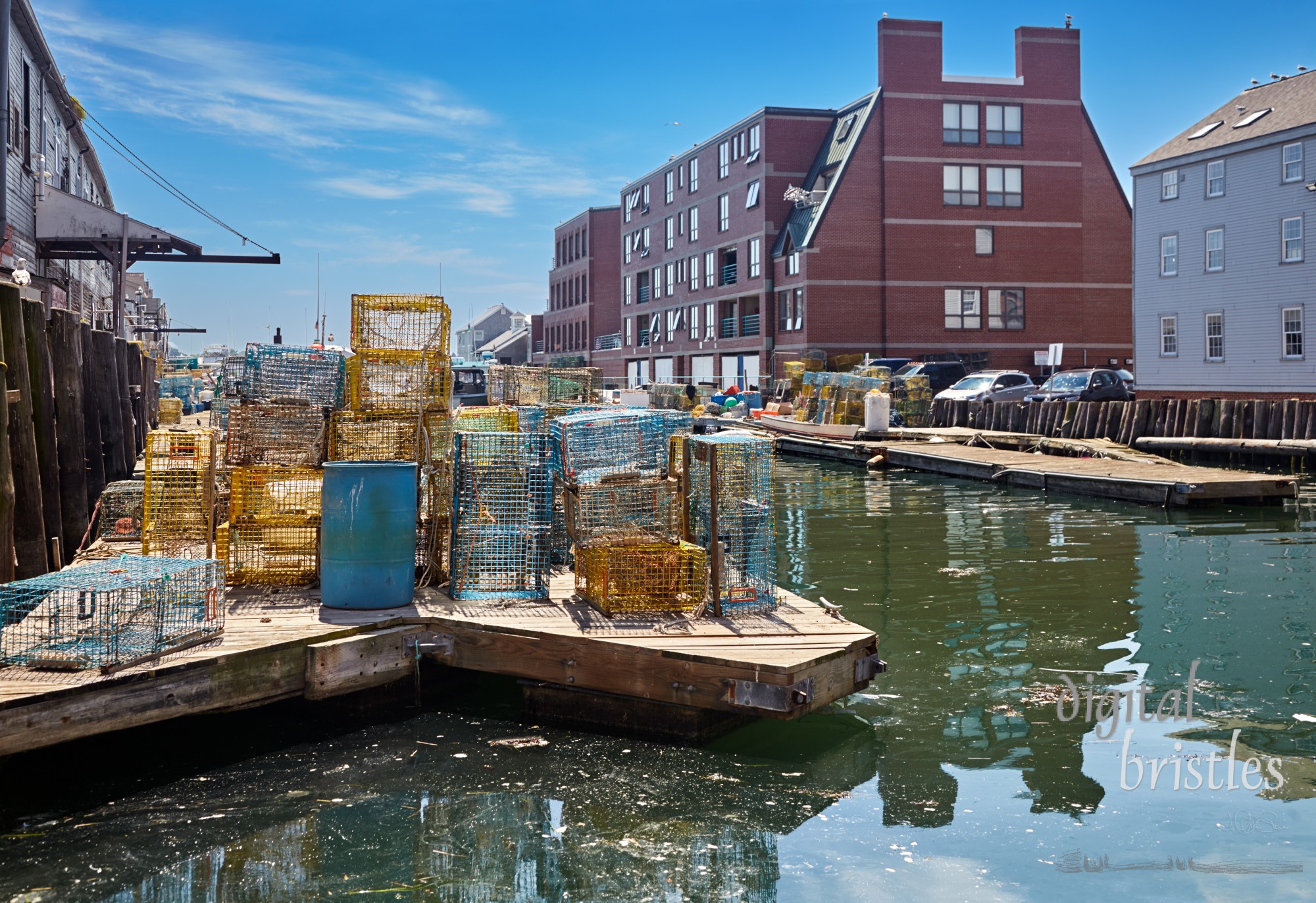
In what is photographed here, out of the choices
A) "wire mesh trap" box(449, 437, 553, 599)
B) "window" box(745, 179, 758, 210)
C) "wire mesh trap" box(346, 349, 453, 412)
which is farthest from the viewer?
"window" box(745, 179, 758, 210)

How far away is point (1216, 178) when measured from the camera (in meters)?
43.1

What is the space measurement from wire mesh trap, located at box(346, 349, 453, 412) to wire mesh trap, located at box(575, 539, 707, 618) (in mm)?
2582

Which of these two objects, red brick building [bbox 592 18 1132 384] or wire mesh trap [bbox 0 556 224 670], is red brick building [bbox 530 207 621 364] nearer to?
red brick building [bbox 592 18 1132 384]

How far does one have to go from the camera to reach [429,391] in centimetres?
1088

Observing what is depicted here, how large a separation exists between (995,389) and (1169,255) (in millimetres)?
10278

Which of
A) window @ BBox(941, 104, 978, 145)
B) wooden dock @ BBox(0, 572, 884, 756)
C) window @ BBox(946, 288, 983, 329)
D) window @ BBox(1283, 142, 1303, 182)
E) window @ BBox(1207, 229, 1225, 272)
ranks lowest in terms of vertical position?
wooden dock @ BBox(0, 572, 884, 756)

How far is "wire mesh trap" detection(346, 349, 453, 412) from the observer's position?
10.3 meters

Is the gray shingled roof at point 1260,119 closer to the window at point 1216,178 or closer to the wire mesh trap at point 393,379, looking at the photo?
the window at point 1216,178

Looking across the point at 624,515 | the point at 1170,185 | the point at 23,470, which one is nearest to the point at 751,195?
the point at 1170,185

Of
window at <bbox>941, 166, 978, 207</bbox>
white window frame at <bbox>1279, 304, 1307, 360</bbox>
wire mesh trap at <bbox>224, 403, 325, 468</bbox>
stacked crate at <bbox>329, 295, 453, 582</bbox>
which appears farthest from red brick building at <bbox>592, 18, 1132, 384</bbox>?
wire mesh trap at <bbox>224, 403, 325, 468</bbox>

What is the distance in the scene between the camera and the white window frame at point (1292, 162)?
3941 centimetres

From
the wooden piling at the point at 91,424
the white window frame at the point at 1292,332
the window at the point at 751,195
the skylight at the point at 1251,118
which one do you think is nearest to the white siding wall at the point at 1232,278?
the white window frame at the point at 1292,332

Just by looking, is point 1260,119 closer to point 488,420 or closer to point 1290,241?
point 1290,241

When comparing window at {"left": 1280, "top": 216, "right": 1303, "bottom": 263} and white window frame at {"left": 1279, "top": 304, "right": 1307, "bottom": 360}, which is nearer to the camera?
white window frame at {"left": 1279, "top": 304, "right": 1307, "bottom": 360}
